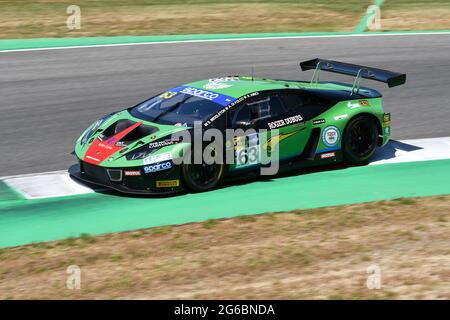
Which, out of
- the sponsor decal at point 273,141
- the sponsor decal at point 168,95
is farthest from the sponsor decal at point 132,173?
the sponsor decal at point 273,141

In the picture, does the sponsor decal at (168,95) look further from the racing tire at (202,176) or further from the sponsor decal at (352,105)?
the sponsor decal at (352,105)

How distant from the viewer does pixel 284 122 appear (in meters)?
11.1

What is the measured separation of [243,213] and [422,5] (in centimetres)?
1645

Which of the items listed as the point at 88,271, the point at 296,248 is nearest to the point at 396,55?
the point at 296,248

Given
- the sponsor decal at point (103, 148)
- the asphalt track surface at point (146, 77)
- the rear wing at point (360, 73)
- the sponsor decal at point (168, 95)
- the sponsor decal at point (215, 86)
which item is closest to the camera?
the sponsor decal at point (103, 148)

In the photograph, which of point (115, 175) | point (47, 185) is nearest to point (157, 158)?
point (115, 175)

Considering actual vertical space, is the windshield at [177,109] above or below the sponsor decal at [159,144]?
above

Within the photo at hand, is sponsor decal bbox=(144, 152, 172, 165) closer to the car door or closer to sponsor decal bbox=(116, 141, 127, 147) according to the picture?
sponsor decal bbox=(116, 141, 127, 147)

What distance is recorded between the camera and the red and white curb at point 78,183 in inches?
425

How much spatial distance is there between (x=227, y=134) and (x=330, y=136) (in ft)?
5.61

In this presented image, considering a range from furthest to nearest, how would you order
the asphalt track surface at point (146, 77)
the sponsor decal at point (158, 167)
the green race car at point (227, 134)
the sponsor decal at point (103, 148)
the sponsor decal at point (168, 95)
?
the asphalt track surface at point (146, 77)
the sponsor decal at point (168, 95)
the sponsor decal at point (103, 148)
the green race car at point (227, 134)
the sponsor decal at point (158, 167)

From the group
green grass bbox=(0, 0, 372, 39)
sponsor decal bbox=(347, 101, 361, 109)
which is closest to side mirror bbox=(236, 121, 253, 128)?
sponsor decal bbox=(347, 101, 361, 109)

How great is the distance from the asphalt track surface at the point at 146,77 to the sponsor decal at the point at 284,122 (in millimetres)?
3023

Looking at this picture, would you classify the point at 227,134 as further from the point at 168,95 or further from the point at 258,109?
the point at 168,95
